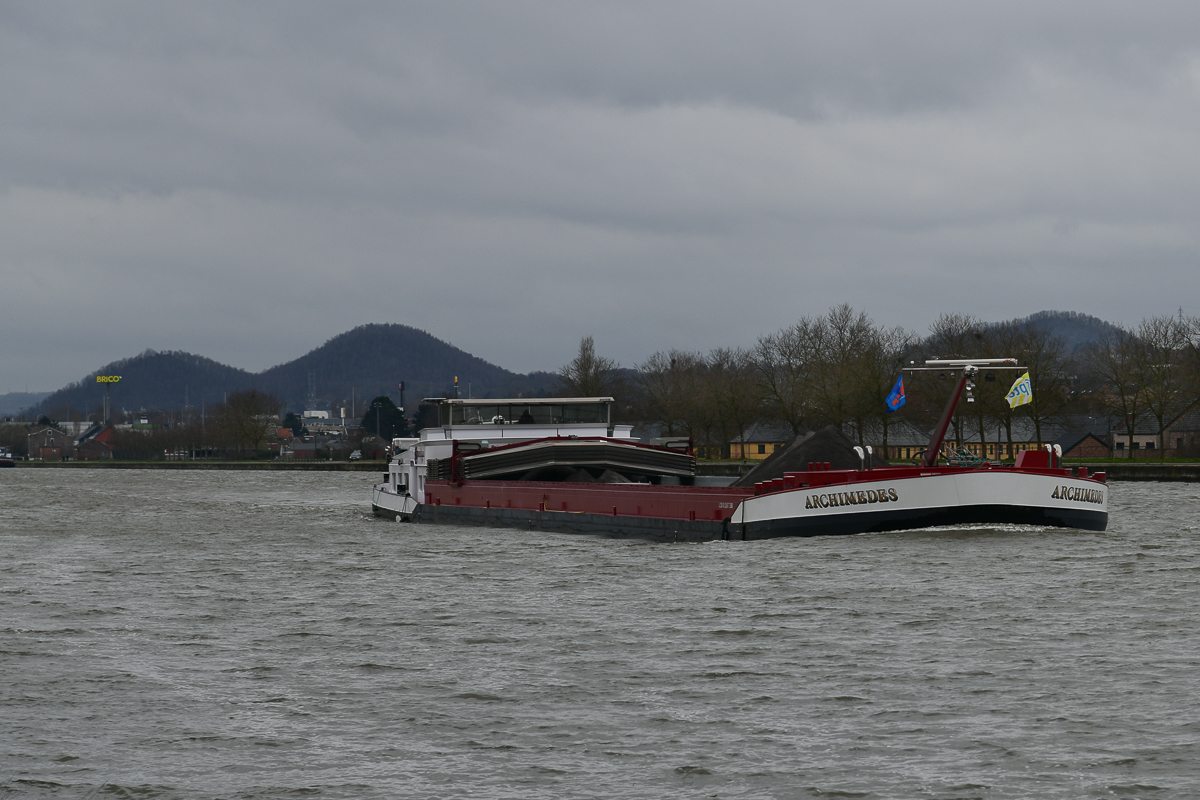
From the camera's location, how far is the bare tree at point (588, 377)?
330ft

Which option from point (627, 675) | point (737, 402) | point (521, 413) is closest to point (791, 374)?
point (737, 402)

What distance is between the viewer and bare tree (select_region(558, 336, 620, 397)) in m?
100

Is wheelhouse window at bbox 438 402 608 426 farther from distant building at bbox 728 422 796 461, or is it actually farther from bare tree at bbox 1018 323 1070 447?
distant building at bbox 728 422 796 461

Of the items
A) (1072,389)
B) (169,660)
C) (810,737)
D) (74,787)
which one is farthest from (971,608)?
(1072,389)

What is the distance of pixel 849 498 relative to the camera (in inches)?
979

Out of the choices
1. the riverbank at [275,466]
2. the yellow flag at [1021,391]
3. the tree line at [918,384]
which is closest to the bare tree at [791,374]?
the tree line at [918,384]

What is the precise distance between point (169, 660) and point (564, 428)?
87.8ft

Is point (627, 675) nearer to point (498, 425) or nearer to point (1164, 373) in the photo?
point (498, 425)

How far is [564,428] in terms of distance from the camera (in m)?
40.5

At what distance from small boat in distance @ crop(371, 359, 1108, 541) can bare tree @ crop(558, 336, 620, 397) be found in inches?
2093

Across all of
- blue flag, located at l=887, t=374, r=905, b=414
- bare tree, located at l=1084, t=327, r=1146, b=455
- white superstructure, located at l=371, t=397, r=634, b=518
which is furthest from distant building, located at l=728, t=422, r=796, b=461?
blue flag, located at l=887, t=374, r=905, b=414

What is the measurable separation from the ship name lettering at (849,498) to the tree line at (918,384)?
41536 millimetres

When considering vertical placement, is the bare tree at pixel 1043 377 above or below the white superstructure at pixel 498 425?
above

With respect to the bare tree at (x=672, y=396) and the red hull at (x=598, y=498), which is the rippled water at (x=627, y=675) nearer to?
the red hull at (x=598, y=498)
